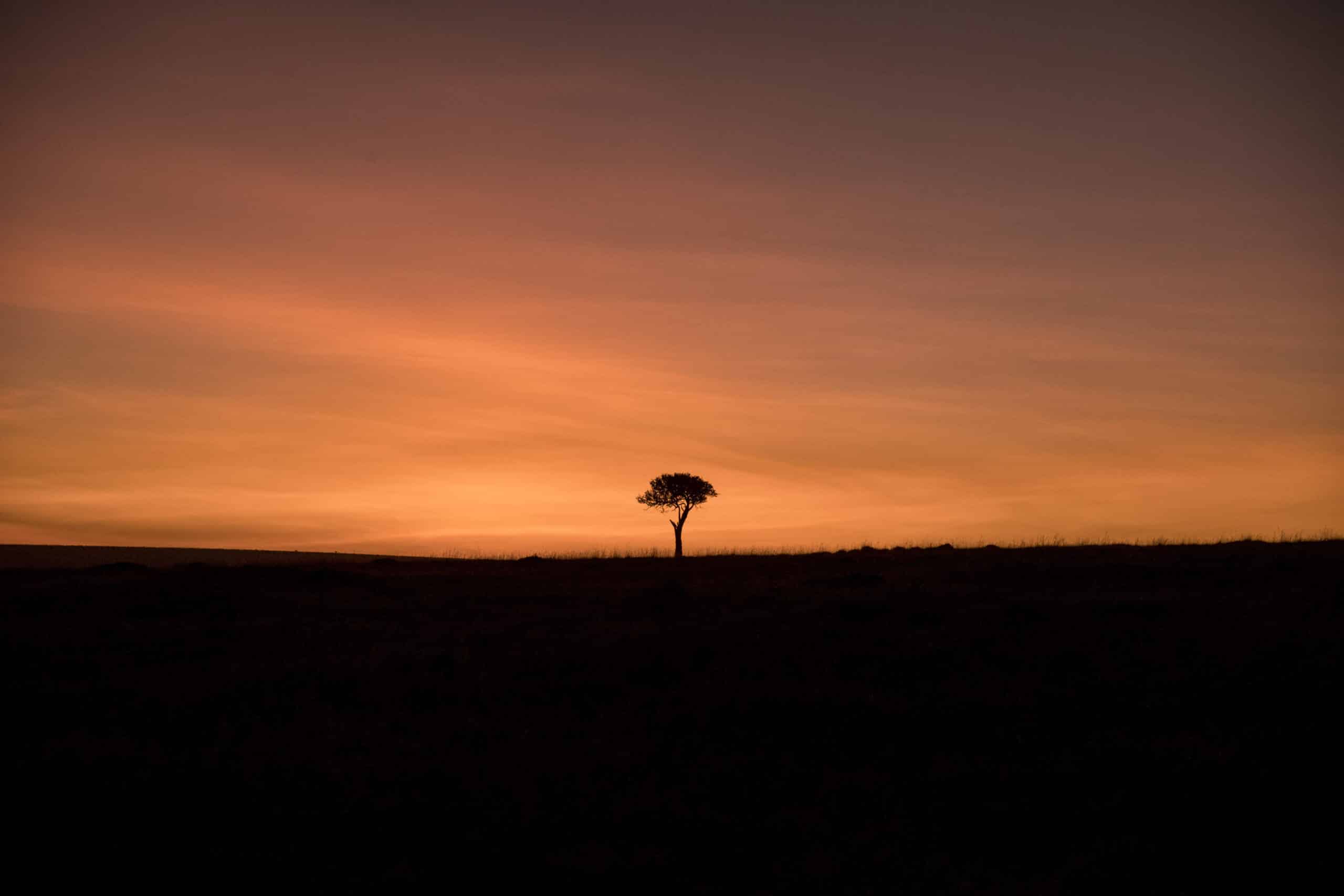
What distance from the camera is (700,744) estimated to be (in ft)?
47.7

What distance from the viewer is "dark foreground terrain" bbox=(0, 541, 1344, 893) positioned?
411 inches

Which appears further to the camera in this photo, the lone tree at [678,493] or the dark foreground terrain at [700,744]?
the lone tree at [678,493]

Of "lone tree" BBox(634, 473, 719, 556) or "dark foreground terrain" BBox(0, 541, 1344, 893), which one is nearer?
"dark foreground terrain" BBox(0, 541, 1344, 893)

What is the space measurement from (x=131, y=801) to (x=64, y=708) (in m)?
6.24

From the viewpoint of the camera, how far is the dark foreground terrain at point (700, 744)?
1043 cm

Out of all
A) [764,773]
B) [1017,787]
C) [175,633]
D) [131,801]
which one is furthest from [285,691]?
[1017,787]

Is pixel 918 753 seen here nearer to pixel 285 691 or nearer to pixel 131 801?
pixel 131 801

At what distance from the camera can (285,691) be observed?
18500 millimetres

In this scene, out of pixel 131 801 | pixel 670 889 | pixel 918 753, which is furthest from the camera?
pixel 918 753

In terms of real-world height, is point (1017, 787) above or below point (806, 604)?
below

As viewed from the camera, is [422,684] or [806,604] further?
[806,604]

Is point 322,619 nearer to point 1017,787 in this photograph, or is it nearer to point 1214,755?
point 1017,787

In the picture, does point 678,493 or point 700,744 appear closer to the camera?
point 700,744

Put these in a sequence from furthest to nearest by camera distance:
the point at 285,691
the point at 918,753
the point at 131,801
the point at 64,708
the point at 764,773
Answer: the point at 285,691
the point at 64,708
the point at 918,753
the point at 764,773
the point at 131,801
